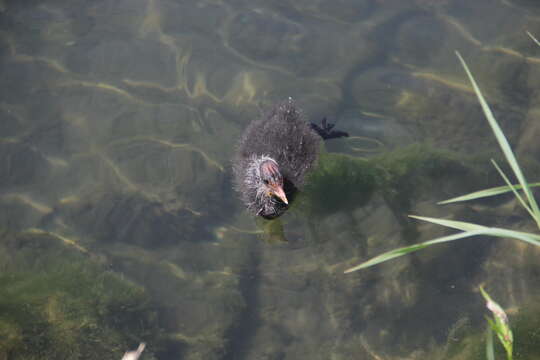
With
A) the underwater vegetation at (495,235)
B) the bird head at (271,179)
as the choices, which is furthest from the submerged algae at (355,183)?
the underwater vegetation at (495,235)

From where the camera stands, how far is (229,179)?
6.12 meters

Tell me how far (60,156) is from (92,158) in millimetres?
529

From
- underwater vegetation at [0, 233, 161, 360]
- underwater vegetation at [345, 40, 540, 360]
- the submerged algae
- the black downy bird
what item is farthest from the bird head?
underwater vegetation at [0, 233, 161, 360]

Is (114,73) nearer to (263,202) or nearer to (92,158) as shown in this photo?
(92,158)

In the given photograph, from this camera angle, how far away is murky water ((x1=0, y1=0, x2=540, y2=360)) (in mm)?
4879

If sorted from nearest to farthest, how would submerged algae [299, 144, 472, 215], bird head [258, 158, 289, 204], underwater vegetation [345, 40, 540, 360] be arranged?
underwater vegetation [345, 40, 540, 360] < bird head [258, 158, 289, 204] < submerged algae [299, 144, 472, 215]

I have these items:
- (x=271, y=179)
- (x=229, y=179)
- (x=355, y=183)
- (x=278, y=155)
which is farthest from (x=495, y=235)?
(x=229, y=179)

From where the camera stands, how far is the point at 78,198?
5.96 m

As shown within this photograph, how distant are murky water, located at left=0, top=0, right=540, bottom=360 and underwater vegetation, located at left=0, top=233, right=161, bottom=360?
20 mm

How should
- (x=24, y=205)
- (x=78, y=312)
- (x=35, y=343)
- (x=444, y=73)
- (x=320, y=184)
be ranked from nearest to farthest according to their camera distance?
(x=35, y=343), (x=78, y=312), (x=320, y=184), (x=24, y=205), (x=444, y=73)

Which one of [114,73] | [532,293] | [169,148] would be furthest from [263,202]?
[114,73]

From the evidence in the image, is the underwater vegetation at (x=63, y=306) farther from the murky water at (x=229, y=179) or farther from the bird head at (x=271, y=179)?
the bird head at (x=271, y=179)

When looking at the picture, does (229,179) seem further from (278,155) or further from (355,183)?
(355,183)

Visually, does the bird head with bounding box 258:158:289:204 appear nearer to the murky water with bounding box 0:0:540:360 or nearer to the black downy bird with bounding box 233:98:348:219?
the black downy bird with bounding box 233:98:348:219
